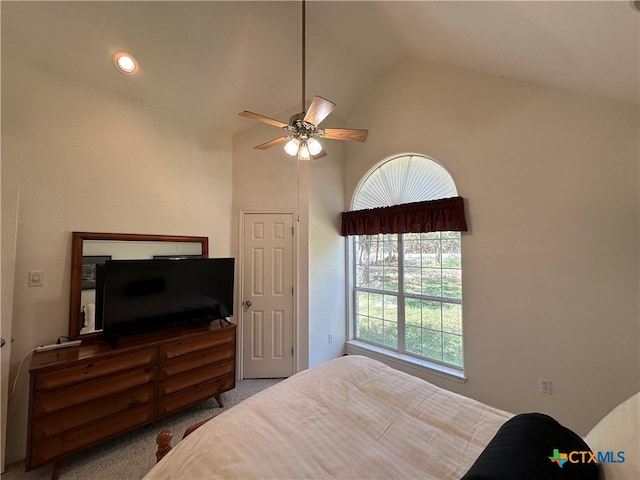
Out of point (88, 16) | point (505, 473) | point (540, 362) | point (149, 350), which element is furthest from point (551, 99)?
point (149, 350)

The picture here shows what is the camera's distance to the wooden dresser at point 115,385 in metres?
1.67

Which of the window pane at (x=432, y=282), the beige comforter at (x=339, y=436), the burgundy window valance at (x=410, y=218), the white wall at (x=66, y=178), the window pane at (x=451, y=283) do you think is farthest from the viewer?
the window pane at (x=432, y=282)

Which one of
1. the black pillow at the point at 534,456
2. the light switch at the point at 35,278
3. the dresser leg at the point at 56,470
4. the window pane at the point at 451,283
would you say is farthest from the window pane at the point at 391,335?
the light switch at the point at 35,278

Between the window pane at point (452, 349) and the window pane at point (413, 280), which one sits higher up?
the window pane at point (413, 280)

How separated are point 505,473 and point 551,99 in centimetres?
253

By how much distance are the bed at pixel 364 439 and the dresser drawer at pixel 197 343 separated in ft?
3.78

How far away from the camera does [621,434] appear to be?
2.76 ft

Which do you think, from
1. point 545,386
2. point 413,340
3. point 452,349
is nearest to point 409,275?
point 413,340

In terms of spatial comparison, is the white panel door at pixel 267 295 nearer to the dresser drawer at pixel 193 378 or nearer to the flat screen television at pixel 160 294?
the flat screen television at pixel 160 294

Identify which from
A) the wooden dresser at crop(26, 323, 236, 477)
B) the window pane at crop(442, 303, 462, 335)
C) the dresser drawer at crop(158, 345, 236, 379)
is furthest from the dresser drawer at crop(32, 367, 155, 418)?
the window pane at crop(442, 303, 462, 335)

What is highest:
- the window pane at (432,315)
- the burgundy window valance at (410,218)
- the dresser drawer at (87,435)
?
the burgundy window valance at (410,218)

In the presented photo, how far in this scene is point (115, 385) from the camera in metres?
1.92

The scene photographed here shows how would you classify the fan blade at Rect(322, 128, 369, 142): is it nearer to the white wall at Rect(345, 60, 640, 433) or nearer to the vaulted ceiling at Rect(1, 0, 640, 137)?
the vaulted ceiling at Rect(1, 0, 640, 137)

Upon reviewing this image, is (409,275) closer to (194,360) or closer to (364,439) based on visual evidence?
(364,439)
